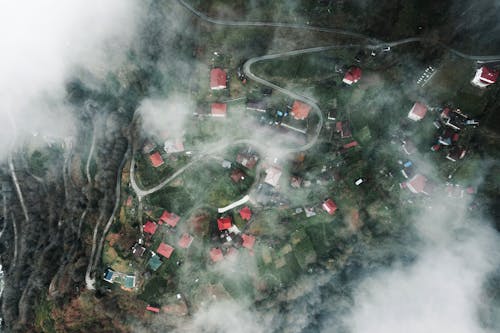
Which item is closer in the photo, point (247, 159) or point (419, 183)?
point (419, 183)

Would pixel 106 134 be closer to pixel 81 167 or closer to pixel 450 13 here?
pixel 81 167

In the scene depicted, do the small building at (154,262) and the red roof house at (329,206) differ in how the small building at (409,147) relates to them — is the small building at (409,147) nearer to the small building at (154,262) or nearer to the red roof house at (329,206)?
the red roof house at (329,206)

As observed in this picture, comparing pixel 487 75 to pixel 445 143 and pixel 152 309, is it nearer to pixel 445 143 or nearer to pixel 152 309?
pixel 445 143

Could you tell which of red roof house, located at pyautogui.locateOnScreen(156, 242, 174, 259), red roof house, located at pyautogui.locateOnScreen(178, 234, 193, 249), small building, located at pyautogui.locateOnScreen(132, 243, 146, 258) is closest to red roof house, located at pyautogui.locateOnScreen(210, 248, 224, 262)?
red roof house, located at pyautogui.locateOnScreen(178, 234, 193, 249)

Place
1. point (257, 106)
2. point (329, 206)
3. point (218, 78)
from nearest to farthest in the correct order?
point (218, 78), point (257, 106), point (329, 206)

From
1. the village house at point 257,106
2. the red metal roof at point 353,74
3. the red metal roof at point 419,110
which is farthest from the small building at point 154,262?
the red metal roof at point 419,110

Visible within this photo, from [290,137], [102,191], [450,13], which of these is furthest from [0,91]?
[450,13]

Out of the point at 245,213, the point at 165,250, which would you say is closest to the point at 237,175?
the point at 245,213
